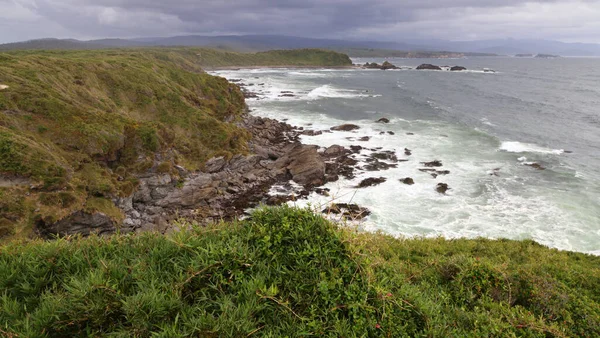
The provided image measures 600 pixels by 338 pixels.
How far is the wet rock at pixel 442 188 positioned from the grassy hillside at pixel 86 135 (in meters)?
21.1

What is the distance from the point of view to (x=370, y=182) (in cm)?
3102

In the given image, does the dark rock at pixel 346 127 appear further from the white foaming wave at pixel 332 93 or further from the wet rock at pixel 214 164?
the white foaming wave at pixel 332 93

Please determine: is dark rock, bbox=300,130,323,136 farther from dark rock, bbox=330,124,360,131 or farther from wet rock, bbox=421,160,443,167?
wet rock, bbox=421,160,443,167

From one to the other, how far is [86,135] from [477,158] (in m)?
41.1

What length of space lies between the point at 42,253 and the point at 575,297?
11865 mm

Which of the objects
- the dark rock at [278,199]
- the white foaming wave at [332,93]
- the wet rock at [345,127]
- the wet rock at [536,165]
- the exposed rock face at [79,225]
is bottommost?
the dark rock at [278,199]

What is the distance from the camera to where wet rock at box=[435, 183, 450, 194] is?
96.3 ft

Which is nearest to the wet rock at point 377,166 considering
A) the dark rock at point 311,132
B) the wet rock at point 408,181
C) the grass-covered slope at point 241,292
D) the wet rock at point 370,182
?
the wet rock at point 370,182

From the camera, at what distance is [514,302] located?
758 cm

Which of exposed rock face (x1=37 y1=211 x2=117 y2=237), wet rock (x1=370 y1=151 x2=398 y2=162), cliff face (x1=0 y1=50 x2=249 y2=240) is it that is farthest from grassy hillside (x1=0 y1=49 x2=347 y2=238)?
wet rock (x1=370 y1=151 x2=398 y2=162)

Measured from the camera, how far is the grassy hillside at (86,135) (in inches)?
721

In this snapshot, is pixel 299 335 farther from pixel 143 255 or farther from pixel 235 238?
pixel 143 255

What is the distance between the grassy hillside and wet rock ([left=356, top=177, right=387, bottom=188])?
13983mm

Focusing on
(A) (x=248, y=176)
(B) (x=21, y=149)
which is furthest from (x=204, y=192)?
(B) (x=21, y=149)
